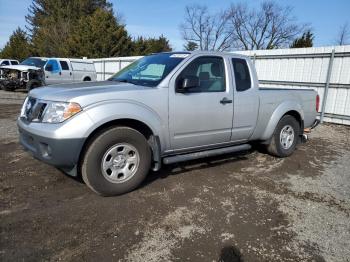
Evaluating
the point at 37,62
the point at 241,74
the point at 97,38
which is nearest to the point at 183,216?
the point at 241,74

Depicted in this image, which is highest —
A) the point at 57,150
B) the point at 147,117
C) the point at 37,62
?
the point at 37,62

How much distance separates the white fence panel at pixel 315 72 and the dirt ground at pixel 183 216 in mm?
5569

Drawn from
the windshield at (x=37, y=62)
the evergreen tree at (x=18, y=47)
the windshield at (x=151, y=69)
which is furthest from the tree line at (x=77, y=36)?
the windshield at (x=151, y=69)

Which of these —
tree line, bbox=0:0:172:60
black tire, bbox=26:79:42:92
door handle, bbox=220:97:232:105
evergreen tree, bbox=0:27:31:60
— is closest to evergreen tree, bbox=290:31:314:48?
tree line, bbox=0:0:172:60

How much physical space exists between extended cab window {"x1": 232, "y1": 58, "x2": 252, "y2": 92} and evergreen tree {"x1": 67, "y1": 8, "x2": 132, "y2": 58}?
3349 cm

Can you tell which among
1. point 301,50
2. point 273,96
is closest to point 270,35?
point 301,50

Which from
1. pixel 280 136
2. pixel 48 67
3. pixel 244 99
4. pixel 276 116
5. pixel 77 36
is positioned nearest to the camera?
pixel 244 99

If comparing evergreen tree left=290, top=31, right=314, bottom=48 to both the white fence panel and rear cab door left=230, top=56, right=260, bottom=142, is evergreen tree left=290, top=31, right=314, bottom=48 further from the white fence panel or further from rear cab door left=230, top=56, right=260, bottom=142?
rear cab door left=230, top=56, right=260, bottom=142

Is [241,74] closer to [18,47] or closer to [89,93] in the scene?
[89,93]

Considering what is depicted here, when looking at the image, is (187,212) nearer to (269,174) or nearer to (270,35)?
(269,174)

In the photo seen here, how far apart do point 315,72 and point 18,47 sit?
4810 cm

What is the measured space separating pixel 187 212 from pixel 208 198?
0.51 meters

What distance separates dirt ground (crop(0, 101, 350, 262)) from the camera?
115 inches

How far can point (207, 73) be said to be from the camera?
189 inches
